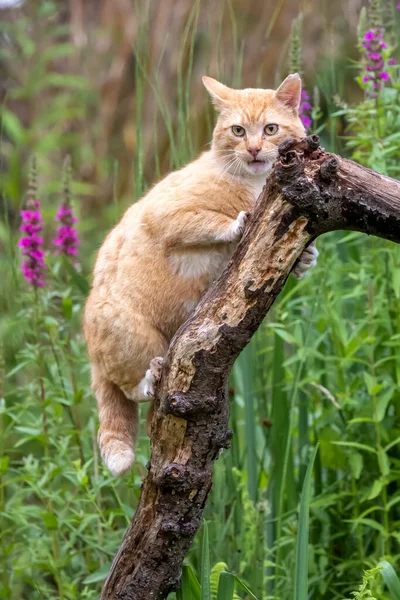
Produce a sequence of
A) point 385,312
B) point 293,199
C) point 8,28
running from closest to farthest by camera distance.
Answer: point 293,199
point 385,312
point 8,28

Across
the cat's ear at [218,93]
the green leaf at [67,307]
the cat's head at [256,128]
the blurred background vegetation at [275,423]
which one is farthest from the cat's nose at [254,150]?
the green leaf at [67,307]

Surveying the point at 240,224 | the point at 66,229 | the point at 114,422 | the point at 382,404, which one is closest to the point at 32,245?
the point at 66,229

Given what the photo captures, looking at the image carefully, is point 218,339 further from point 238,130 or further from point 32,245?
point 32,245

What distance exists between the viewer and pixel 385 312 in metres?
3.50

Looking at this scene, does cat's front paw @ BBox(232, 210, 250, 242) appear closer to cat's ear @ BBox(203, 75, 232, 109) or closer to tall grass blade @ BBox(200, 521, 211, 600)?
cat's ear @ BBox(203, 75, 232, 109)

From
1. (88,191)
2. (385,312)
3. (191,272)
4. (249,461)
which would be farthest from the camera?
(88,191)

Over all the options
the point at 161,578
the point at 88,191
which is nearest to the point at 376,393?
the point at 161,578

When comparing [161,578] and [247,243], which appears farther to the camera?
[161,578]

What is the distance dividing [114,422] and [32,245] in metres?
0.88

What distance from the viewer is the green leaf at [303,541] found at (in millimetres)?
2316

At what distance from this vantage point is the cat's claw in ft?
8.38

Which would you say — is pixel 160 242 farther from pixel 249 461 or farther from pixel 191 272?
pixel 249 461

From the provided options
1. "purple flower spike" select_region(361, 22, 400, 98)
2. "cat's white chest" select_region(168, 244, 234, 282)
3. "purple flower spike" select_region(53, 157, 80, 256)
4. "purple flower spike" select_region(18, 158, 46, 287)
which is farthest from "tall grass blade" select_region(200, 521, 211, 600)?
"purple flower spike" select_region(361, 22, 400, 98)

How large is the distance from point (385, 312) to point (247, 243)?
1.32 m
